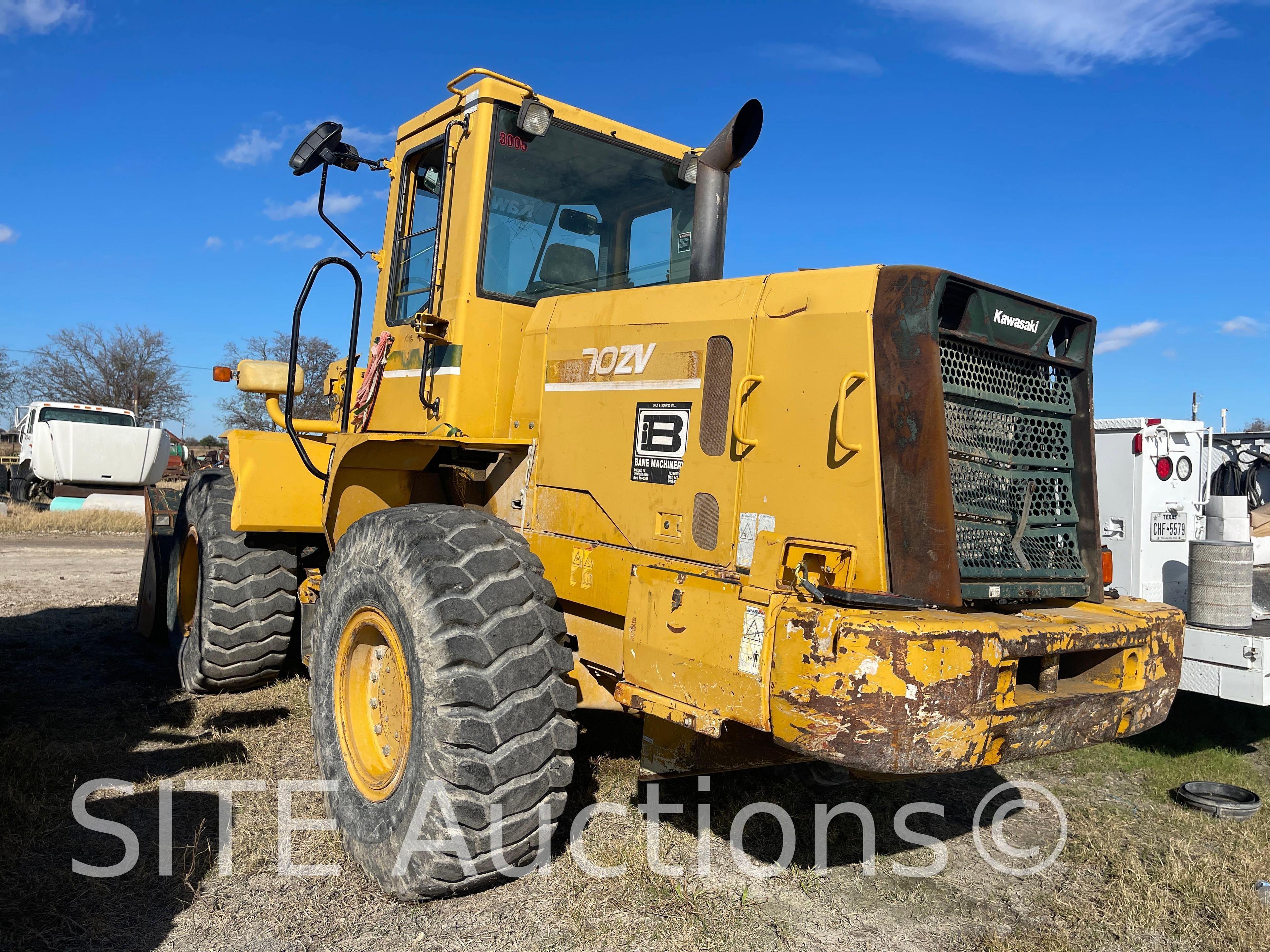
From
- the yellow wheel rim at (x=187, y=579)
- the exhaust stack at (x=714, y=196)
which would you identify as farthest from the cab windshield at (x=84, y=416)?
the exhaust stack at (x=714, y=196)

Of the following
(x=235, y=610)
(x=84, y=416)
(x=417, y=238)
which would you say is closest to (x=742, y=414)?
(x=417, y=238)

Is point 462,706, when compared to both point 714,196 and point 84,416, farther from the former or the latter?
point 84,416

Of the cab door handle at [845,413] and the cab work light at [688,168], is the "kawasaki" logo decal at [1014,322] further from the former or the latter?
the cab work light at [688,168]

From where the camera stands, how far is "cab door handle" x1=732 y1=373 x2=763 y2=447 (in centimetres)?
311

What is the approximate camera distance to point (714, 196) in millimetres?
3900

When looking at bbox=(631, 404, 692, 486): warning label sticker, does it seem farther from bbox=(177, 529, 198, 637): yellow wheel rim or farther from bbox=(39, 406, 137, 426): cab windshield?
bbox=(39, 406, 137, 426): cab windshield

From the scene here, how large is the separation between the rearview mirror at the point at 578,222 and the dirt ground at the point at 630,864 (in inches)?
108

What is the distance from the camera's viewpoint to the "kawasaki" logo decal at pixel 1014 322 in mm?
3193

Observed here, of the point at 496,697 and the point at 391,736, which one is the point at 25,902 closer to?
the point at 391,736

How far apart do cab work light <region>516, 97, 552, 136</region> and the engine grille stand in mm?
2183

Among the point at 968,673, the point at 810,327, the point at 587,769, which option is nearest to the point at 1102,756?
the point at 587,769

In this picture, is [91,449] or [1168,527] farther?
[91,449]

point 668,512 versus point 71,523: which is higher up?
point 668,512

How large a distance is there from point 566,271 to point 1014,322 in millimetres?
2138
